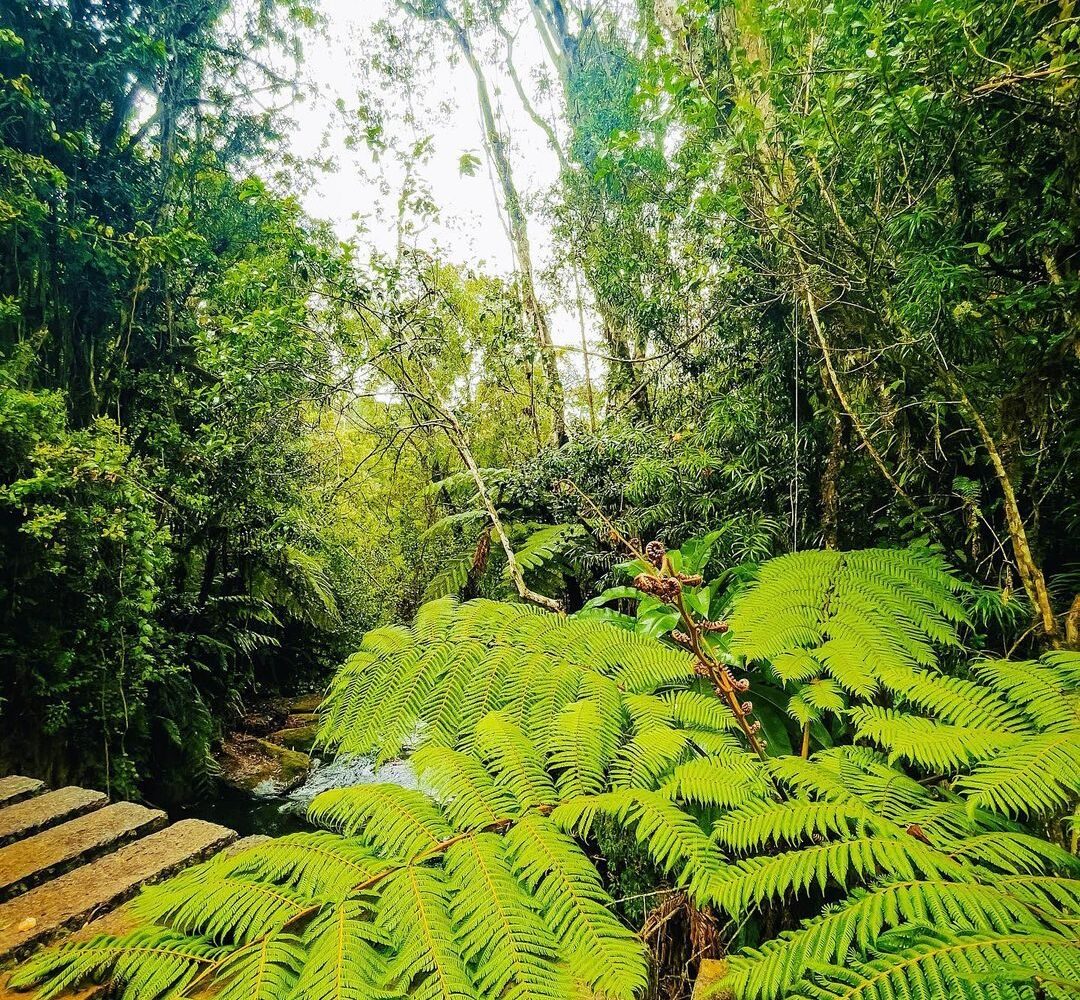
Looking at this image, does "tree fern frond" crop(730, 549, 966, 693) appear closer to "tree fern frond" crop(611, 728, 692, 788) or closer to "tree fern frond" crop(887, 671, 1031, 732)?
"tree fern frond" crop(887, 671, 1031, 732)

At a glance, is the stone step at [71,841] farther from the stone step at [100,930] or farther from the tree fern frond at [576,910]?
the tree fern frond at [576,910]

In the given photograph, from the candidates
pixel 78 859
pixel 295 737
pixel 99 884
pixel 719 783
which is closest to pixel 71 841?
pixel 78 859

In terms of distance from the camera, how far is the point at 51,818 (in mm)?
1907

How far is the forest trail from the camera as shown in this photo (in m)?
1.33

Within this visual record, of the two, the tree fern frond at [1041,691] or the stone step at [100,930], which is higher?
the tree fern frond at [1041,691]

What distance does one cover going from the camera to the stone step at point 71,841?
1.58m

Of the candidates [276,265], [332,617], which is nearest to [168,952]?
[276,265]

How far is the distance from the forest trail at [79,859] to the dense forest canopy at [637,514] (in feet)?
1.59

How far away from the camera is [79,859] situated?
5.42 feet

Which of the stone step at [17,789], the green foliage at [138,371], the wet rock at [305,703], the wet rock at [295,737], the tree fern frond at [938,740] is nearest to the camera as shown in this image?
the tree fern frond at [938,740]

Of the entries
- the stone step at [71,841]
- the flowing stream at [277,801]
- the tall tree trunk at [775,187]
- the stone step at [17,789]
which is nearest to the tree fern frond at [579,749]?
the stone step at [71,841]

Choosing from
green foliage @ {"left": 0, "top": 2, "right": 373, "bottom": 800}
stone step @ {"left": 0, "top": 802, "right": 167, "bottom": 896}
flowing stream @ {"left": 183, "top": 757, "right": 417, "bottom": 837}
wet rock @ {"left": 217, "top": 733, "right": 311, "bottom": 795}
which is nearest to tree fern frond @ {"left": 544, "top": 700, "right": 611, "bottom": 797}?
stone step @ {"left": 0, "top": 802, "right": 167, "bottom": 896}

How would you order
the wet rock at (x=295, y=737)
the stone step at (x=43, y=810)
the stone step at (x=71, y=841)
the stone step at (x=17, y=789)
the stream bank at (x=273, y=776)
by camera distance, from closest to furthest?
the stone step at (x=71, y=841) → the stone step at (x=43, y=810) → the stone step at (x=17, y=789) → the stream bank at (x=273, y=776) → the wet rock at (x=295, y=737)

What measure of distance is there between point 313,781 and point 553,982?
6043mm
